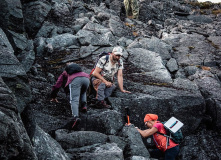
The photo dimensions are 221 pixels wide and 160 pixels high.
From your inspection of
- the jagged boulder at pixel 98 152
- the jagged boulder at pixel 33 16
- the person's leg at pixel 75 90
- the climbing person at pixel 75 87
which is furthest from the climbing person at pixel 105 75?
the jagged boulder at pixel 33 16

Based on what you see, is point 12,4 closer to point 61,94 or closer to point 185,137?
point 61,94

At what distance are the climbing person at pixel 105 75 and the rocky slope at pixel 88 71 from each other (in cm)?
53

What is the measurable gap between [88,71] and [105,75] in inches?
114

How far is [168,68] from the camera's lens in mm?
16781

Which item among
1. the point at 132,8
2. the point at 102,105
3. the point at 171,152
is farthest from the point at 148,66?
the point at 132,8

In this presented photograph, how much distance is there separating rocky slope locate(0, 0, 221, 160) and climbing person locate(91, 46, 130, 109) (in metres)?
0.53

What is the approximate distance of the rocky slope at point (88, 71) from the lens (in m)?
6.01

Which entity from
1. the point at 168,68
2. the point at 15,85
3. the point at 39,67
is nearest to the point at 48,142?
the point at 15,85

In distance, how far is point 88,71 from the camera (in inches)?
532

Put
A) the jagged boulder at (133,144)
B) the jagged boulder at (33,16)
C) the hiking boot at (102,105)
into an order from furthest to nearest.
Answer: the jagged boulder at (33,16)
the hiking boot at (102,105)
the jagged boulder at (133,144)

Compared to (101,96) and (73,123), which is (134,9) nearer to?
(101,96)

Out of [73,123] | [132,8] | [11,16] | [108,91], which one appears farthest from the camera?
[132,8]

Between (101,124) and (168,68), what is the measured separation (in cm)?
960

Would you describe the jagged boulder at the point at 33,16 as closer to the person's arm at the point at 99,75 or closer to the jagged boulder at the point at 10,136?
the person's arm at the point at 99,75
